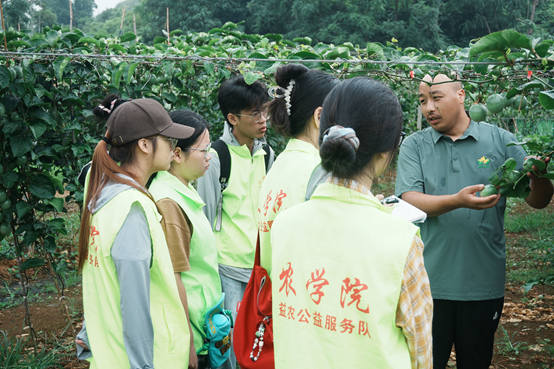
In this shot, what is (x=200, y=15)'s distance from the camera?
2509cm

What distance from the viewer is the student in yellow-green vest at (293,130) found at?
6.00ft

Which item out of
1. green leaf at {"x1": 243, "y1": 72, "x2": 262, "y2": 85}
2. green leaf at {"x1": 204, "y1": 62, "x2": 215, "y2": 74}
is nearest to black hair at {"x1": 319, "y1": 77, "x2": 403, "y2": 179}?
green leaf at {"x1": 243, "y1": 72, "x2": 262, "y2": 85}

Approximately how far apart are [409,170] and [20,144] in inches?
90.1

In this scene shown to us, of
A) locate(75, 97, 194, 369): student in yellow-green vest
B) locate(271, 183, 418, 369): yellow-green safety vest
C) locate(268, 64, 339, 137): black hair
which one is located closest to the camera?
locate(271, 183, 418, 369): yellow-green safety vest

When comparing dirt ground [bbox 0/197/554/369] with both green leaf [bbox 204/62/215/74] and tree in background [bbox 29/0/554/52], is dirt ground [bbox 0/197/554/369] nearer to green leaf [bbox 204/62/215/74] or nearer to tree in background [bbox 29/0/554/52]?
green leaf [bbox 204/62/215/74]

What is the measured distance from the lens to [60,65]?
292cm

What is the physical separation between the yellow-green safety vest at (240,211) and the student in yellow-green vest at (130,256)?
0.88m

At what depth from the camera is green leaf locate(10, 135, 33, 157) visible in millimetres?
2841

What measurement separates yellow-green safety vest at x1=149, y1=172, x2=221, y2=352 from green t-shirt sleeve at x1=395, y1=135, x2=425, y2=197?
0.96 meters

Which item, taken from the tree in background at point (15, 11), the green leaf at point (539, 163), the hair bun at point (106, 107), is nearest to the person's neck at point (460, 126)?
the green leaf at point (539, 163)

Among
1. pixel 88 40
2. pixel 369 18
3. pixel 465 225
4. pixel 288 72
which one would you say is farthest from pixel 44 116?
pixel 369 18

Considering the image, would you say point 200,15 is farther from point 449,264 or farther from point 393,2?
point 449,264

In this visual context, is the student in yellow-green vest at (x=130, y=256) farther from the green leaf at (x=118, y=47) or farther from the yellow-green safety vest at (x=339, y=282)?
the green leaf at (x=118, y=47)

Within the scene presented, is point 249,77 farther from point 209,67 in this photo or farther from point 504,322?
point 504,322
